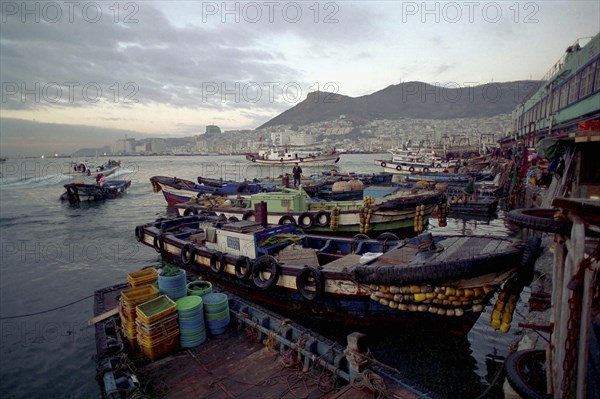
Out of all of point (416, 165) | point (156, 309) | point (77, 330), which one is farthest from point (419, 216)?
point (416, 165)

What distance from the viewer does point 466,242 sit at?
6734 mm

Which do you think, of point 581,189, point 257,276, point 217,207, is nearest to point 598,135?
point 581,189

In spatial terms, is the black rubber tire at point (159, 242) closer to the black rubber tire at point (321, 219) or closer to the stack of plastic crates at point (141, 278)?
the stack of plastic crates at point (141, 278)

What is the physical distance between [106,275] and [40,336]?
16.3 feet

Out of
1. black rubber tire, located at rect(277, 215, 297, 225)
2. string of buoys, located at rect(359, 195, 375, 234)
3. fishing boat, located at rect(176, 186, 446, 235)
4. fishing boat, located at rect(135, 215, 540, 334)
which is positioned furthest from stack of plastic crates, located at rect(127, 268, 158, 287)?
string of buoys, located at rect(359, 195, 375, 234)

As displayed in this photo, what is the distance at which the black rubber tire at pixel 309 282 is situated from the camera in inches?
305

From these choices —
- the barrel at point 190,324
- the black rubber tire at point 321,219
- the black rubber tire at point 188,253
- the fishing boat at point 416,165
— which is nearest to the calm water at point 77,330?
the barrel at point 190,324

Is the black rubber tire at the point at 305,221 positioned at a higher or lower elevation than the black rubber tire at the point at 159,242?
higher

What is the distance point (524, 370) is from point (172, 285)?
6875 mm

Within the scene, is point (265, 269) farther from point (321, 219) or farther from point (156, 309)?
point (321, 219)

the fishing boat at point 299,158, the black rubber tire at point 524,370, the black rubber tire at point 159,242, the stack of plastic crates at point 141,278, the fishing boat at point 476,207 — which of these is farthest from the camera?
the fishing boat at point 299,158

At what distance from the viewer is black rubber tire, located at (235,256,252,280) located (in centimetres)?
916

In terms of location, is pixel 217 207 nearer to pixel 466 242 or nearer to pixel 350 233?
pixel 350 233

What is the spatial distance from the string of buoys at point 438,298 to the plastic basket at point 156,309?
167 inches
